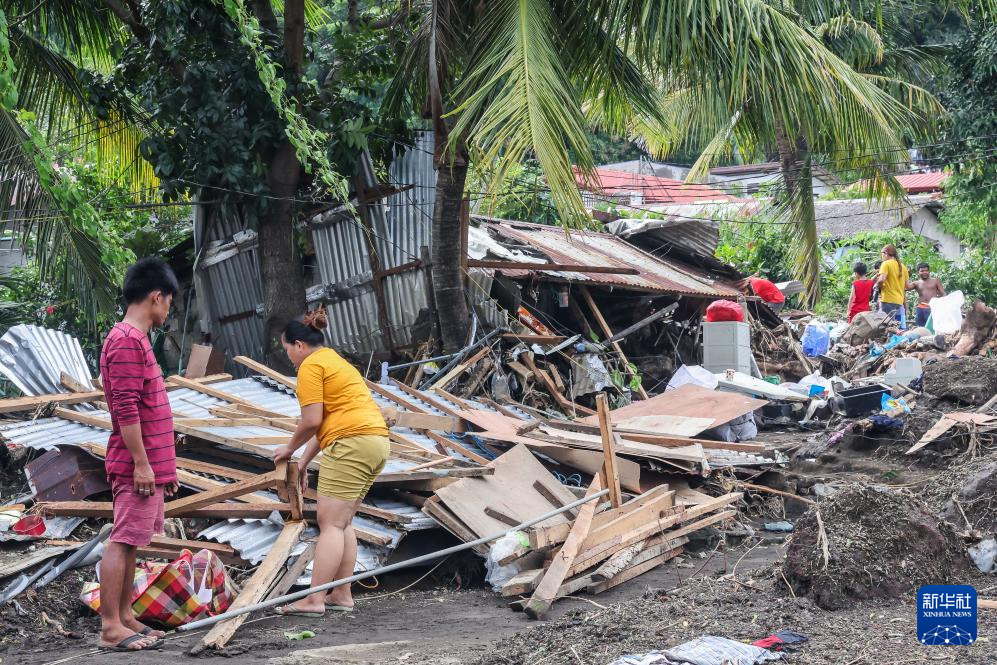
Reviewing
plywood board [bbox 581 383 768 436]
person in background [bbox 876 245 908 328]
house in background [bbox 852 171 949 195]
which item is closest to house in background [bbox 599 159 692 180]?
house in background [bbox 852 171 949 195]

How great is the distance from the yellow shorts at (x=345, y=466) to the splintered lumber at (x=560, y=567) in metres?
1.18

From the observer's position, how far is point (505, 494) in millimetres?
6863

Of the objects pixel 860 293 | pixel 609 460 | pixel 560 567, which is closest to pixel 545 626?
pixel 560 567

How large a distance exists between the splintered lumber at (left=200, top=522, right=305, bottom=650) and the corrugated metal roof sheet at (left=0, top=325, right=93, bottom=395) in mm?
3971

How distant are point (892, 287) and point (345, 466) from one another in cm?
1371

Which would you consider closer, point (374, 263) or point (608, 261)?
point (374, 263)

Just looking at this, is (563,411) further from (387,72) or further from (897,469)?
(387,72)

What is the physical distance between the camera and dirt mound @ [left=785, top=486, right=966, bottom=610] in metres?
5.39

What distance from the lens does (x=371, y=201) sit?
11.5m

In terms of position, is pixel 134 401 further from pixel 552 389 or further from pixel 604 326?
pixel 604 326

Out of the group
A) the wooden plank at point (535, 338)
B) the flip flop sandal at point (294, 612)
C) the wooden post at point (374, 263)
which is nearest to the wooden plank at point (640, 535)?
the flip flop sandal at point (294, 612)

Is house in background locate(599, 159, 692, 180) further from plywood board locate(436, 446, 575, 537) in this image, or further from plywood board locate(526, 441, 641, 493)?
plywood board locate(436, 446, 575, 537)

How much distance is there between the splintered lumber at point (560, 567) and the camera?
5.47 m

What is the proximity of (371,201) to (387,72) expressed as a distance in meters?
1.52
